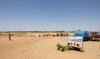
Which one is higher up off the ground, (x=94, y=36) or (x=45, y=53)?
(x=94, y=36)

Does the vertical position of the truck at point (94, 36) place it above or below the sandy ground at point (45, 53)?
above

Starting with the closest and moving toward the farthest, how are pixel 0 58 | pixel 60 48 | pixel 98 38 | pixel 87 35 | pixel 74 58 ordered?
pixel 74 58 → pixel 0 58 → pixel 60 48 → pixel 98 38 → pixel 87 35

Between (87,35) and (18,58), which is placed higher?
(87,35)

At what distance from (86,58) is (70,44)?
2580 mm

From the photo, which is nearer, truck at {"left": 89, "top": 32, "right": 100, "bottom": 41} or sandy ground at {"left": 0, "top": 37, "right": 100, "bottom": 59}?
sandy ground at {"left": 0, "top": 37, "right": 100, "bottom": 59}

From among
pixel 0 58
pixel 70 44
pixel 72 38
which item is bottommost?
pixel 0 58

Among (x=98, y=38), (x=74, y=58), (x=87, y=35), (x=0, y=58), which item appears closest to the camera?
(x=74, y=58)

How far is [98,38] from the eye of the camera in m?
14.2

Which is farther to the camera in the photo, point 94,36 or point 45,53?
point 94,36

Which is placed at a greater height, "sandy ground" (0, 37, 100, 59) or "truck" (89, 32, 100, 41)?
"truck" (89, 32, 100, 41)

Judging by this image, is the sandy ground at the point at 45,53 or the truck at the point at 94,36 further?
the truck at the point at 94,36

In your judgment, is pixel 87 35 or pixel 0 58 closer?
pixel 0 58

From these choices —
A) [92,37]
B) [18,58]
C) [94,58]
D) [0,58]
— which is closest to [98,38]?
[92,37]

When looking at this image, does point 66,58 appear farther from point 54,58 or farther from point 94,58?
point 94,58
